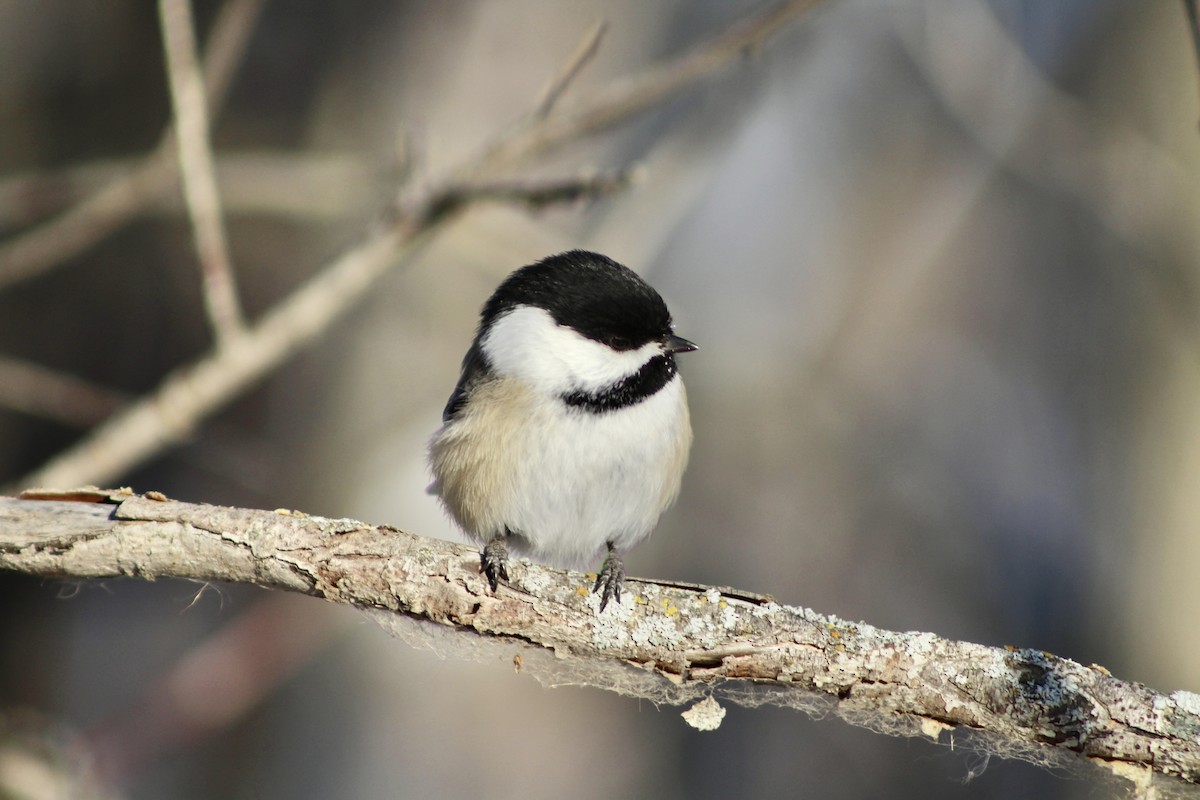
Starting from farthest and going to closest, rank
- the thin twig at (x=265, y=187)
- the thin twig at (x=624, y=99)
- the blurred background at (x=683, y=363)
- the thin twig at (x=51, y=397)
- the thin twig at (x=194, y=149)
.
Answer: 1. the blurred background at (x=683, y=363)
2. the thin twig at (x=265, y=187)
3. the thin twig at (x=51, y=397)
4. the thin twig at (x=194, y=149)
5. the thin twig at (x=624, y=99)

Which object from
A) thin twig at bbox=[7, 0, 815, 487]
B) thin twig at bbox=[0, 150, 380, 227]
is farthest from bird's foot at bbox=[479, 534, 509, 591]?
thin twig at bbox=[0, 150, 380, 227]

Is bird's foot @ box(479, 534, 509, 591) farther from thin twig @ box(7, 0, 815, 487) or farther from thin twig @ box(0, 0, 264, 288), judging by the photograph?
thin twig @ box(0, 0, 264, 288)

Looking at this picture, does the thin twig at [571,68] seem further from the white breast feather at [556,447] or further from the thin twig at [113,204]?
the thin twig at [113,204]

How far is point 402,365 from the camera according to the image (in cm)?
420

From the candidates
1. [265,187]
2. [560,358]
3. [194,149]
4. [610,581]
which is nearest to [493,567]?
[610,581]

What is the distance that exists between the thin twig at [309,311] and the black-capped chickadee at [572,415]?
32cm

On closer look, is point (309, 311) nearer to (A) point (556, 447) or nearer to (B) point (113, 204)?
(B) point (113, 204)

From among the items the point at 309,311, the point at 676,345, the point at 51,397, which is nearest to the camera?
the point at 676,345

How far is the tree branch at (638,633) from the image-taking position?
153cm

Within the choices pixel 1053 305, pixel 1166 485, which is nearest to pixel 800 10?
pixel 1166 485

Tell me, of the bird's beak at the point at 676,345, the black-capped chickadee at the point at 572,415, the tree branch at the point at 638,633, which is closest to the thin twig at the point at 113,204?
the black-capped chickadee at the point at 572,415

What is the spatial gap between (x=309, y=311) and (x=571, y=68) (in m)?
1.00

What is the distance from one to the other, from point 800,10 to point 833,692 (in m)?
1.44

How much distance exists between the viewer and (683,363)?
4555mm
